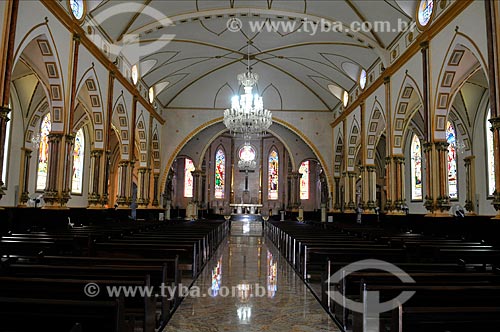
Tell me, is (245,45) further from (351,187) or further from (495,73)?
(495,73)

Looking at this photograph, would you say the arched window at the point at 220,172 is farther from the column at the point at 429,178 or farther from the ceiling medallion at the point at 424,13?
the ceiling medallion at the point at 424,13

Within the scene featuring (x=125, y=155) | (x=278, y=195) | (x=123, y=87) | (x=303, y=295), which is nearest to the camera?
(x=303, y=295)

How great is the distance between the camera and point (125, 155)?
20.6 m

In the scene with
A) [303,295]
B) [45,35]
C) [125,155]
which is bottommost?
[303,295]

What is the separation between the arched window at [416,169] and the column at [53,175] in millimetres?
19582

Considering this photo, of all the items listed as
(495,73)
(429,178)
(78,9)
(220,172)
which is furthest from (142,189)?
(495,73)

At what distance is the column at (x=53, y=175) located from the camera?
1259 cm

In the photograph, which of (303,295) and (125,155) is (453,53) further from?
(125,155)

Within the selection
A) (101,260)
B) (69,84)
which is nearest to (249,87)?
(69,84)

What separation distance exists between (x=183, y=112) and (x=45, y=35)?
1647cm

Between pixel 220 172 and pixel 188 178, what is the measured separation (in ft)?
9.40

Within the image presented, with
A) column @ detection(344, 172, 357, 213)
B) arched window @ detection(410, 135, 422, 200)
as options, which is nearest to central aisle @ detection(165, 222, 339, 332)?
column @ detection(344, 172, 357, 213)

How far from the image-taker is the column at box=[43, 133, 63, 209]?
1259 cm

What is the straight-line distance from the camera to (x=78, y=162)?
81.0 ft
